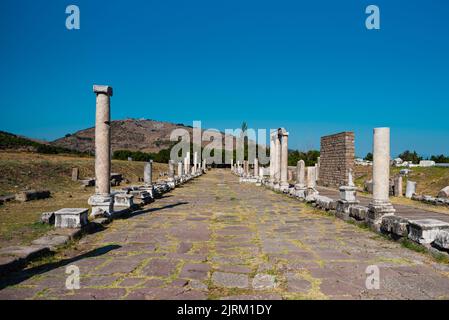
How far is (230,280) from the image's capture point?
14.1 ft

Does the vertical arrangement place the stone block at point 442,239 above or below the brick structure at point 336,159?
below

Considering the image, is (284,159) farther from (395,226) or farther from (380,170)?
(395,226)

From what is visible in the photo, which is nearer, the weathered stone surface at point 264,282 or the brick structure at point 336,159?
the weathered stone surface at point 264,282

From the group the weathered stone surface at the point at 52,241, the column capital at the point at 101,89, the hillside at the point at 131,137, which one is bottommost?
the weathered stone surface at the point at 52,241

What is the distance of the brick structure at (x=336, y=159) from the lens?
23.2 meters

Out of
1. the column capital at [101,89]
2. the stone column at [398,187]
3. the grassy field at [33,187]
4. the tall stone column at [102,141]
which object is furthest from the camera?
the stone column at [398,187]

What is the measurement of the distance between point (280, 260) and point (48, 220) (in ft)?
17.5

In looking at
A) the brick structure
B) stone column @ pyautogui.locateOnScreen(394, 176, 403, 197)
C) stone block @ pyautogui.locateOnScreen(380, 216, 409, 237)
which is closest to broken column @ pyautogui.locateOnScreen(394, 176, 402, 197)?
stone column @ pyautogui.locateOnScreen(394, 176, 403, 197)

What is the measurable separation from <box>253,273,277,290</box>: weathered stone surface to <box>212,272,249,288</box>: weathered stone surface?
12 centimetres

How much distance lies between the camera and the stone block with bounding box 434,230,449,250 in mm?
5438

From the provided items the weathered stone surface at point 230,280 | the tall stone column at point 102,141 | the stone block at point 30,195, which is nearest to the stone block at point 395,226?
the weathered stone surface at point 230,280

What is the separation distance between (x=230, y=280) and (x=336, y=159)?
22066 millimetres

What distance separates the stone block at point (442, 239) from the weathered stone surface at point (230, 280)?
322cm

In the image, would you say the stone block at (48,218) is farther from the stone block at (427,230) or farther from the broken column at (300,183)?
the broken column at (300,183)
